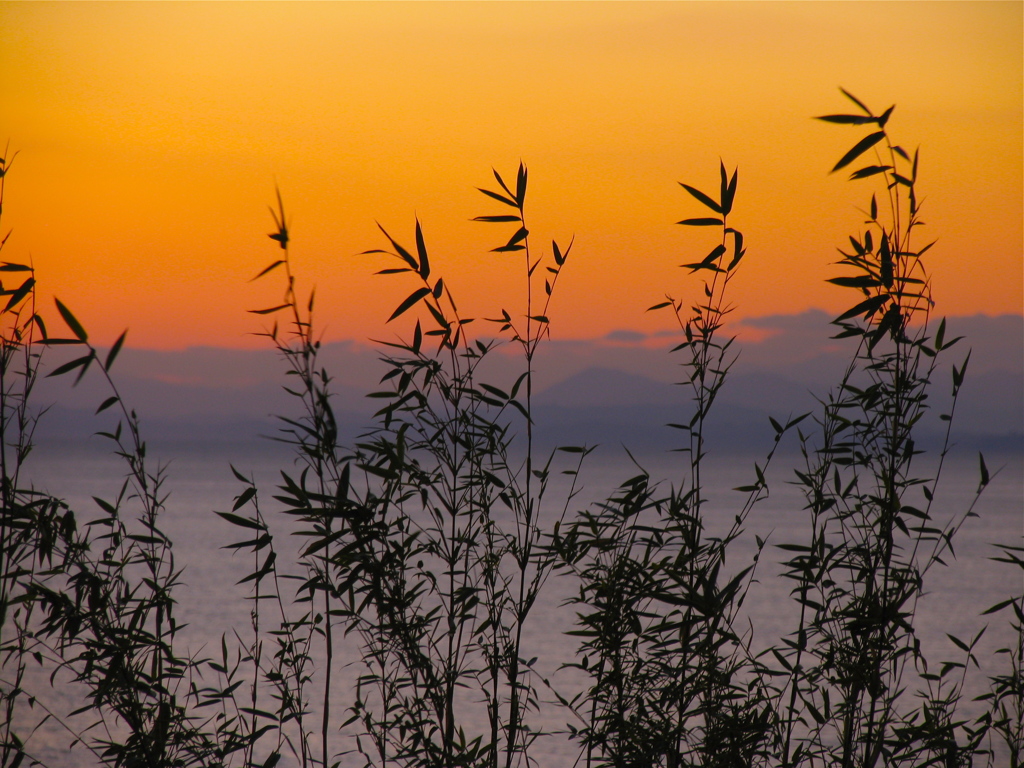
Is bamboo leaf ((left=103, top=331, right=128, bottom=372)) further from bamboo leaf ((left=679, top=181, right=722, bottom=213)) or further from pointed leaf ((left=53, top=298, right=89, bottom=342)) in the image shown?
bamboo leaf ((left=679, top=181, right=722, bottom=213))

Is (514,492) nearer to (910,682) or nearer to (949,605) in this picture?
(910,682)

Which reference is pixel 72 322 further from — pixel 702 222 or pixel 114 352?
pixel 702 222

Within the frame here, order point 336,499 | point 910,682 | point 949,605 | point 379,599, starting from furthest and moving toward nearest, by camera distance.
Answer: point 949,605 < point 910,682 < point 379,599 < point 336,499

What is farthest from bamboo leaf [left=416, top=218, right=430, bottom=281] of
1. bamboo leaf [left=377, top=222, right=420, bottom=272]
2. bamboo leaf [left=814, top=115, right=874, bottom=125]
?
bamboo leaf [left=814, top=115, right=874, bottom=125]

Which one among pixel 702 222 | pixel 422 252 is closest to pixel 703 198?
pixel 702 222

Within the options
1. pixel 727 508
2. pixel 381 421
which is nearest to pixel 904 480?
pixel 381 421

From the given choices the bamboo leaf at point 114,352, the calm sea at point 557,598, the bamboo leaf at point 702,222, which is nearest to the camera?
the bamboo leaf at point 114,352

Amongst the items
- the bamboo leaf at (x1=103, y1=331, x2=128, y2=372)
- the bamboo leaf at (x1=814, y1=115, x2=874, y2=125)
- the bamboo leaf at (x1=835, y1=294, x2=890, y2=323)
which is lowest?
the bamboo leaf at (x1=103, y1=331, x2=128, y2=372)

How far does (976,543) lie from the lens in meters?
35.1

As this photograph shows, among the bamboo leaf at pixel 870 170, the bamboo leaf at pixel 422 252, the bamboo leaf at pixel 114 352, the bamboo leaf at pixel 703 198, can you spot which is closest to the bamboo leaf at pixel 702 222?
the bamboo leaf at pixel 703 198

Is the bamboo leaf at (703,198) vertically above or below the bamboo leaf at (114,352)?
above

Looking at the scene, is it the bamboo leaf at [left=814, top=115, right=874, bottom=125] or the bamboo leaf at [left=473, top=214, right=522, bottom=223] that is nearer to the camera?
the bamboo leaf at [left=814, top=115, right=874, bottom=125]

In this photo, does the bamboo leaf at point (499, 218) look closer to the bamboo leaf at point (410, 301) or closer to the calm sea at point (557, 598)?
the bamboo leaf at point (410, 301)

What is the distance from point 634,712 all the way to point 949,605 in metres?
22.2
